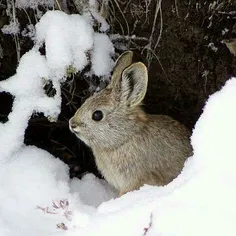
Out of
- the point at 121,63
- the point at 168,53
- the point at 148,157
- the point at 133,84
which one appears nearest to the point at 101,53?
the point at 121,63

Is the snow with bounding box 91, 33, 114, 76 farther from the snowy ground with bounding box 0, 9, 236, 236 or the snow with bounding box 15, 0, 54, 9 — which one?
the snow with bounding box 15, 0, 54, 9

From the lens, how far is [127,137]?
4043 mm

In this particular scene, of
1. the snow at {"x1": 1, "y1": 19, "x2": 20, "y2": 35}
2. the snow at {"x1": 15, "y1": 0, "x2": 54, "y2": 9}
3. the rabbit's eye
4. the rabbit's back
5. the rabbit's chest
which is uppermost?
the snow at {"x1": 15, "y1": 0, "x2": 54, "y2": 9}

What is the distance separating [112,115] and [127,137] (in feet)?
0.58

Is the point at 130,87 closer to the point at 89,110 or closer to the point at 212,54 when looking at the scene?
the point at 89,110

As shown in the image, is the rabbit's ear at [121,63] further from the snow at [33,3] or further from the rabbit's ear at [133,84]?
the snow at [33,3]

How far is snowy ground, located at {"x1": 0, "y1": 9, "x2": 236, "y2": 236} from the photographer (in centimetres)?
272

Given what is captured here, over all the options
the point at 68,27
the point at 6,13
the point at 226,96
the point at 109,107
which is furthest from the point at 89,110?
the point at 226,96

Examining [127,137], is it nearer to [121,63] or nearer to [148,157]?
[148,157]

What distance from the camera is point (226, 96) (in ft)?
9.99

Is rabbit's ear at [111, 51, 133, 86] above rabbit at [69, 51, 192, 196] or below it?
above

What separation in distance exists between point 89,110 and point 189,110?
102 centimetres

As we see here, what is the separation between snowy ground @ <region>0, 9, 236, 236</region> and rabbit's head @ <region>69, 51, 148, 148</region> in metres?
0.21

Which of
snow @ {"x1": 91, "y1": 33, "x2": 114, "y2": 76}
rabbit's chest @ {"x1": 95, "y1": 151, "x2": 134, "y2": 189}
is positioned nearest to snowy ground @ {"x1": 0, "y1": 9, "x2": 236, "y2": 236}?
snow @ {"x1": 91, "y1": 33, "x2": 114, "y2": 76}
